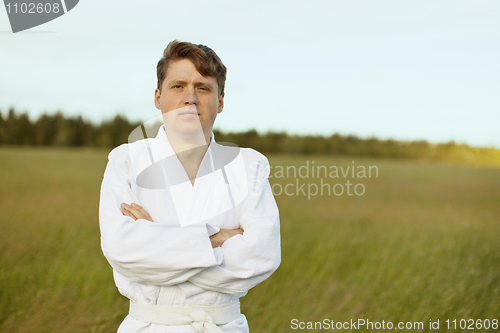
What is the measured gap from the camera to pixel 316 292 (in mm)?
5289

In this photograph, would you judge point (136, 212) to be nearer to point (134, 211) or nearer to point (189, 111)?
point (134, 211)

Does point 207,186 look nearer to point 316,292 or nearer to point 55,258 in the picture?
point 316,292

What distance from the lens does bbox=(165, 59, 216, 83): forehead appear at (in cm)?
186

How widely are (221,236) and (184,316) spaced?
393 mm

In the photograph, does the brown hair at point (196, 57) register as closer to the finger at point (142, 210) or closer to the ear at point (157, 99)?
the ear at point (157, 99)

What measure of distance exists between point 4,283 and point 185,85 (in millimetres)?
4154

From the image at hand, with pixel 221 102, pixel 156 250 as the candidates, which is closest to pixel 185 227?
pixel 156 250

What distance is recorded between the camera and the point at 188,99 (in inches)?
71.4

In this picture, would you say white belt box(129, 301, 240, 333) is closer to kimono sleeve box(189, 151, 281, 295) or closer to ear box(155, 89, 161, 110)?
kimono sleeve box(189, 151, 281, 295)

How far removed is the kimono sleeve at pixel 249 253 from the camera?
5.79 feet

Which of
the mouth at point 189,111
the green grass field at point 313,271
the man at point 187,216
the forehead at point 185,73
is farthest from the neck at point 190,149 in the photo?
the green grass field at point 313,271

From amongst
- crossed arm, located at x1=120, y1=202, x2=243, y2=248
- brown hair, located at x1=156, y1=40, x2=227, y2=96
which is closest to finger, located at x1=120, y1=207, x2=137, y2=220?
crossed arm, located at x1=120, y1=202, x2=243, y2=248

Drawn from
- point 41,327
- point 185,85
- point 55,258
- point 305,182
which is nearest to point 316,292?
point 41,327

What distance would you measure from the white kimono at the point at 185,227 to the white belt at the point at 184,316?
23mm
